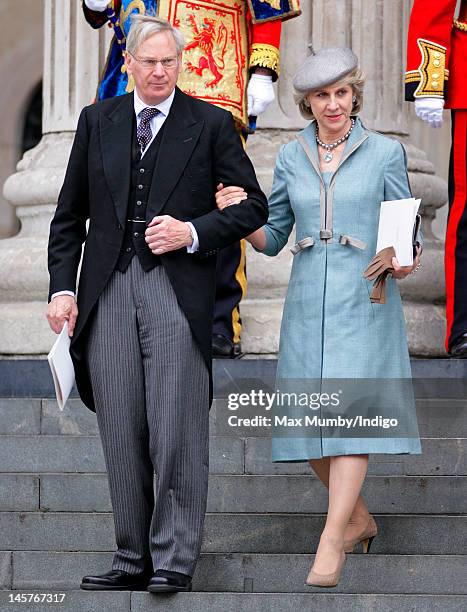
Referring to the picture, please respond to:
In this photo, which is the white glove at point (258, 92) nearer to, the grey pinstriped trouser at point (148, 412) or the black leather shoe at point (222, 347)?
the black leather shoe at point (222, 347)

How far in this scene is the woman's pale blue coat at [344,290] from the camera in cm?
586

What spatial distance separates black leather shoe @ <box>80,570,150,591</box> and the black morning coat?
59 centimetres

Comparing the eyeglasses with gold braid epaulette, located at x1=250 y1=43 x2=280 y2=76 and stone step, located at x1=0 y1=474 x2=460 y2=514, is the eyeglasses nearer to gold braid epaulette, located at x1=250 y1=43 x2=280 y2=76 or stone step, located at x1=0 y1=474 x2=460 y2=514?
stone step, located at x1=0 y1=474 x2=460 y2=514

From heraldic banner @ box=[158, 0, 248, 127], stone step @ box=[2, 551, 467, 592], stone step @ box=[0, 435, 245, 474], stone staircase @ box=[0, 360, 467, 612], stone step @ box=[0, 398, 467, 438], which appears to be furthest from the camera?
heraldic banner @ box=[158, 0, 248, 127]

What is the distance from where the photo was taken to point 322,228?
19.5 ft

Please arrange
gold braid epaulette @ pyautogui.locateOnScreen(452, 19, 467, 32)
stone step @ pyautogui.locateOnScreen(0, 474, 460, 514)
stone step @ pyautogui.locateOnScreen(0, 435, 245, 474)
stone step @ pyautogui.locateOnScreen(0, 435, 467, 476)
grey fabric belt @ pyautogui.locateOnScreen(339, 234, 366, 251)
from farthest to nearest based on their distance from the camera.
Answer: gold braid epaulette @ pyautogui.locateOnScreen(452, 19, 467, 32), stone step @ pyautogui.locateOnScreen(0, 435, 245, 474), stone step @ pyautogui.locateOnScreen(0, 435, 467, 476), stone step @ pyautogui.locateOnScreen(0, 474, 460, 514), grey fabric belt @ pyautogui.locateOnScreen(339, 234, 366, 251)

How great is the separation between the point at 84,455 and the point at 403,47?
3291 millimetres

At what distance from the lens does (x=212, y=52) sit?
24.8 ft

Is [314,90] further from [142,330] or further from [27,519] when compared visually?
[27,519]

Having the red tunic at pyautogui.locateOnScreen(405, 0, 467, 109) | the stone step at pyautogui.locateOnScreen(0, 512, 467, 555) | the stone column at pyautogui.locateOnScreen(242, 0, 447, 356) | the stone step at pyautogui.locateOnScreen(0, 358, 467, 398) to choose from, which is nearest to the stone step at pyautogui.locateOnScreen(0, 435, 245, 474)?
the stone step at pyautogui.locateOnScreen(0, 512, 467, 555)

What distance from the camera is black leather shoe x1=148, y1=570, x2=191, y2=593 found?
5.41 m

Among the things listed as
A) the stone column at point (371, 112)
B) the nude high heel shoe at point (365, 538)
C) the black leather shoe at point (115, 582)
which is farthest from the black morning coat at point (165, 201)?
the stone column at point (371, 112)

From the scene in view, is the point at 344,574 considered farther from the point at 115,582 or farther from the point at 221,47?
the point at 221,47

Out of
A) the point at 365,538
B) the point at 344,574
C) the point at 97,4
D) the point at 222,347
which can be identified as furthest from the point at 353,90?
the point at 222,347
